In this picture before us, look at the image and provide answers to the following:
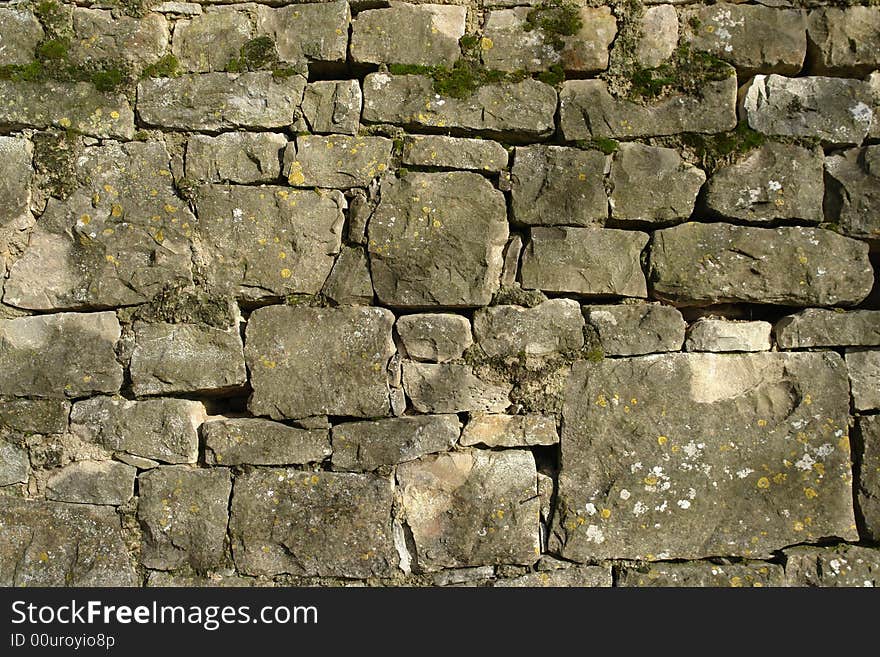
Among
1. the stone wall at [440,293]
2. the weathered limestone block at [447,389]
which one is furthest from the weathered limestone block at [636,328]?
the weathered limestone block at [447,389]

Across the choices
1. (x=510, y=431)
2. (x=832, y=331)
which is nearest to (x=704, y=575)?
(x=510, y=431)

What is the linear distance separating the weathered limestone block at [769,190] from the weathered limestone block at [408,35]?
1.43m

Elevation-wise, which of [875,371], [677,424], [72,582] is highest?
[875,371]

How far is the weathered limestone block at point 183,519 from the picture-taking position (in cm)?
328

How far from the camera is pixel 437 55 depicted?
11.6 ft

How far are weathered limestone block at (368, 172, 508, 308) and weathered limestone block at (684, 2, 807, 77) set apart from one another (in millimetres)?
1309

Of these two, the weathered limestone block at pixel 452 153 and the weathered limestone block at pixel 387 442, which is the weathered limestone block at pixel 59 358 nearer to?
the weathered limestone block at pixel 387 442

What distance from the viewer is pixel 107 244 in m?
3.40

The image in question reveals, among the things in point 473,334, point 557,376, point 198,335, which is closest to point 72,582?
point 198,335

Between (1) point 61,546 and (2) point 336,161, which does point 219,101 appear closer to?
(2) point 336,161

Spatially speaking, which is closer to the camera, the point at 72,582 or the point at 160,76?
the point at 72,582

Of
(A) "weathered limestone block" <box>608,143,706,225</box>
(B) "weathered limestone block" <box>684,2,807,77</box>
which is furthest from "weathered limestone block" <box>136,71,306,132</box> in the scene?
(B) "weathered limestone block" <box>684,2,807,77</box>

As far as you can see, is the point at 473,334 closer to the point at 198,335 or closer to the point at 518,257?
the point at 518,257

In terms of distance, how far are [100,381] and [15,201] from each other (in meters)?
0.96
